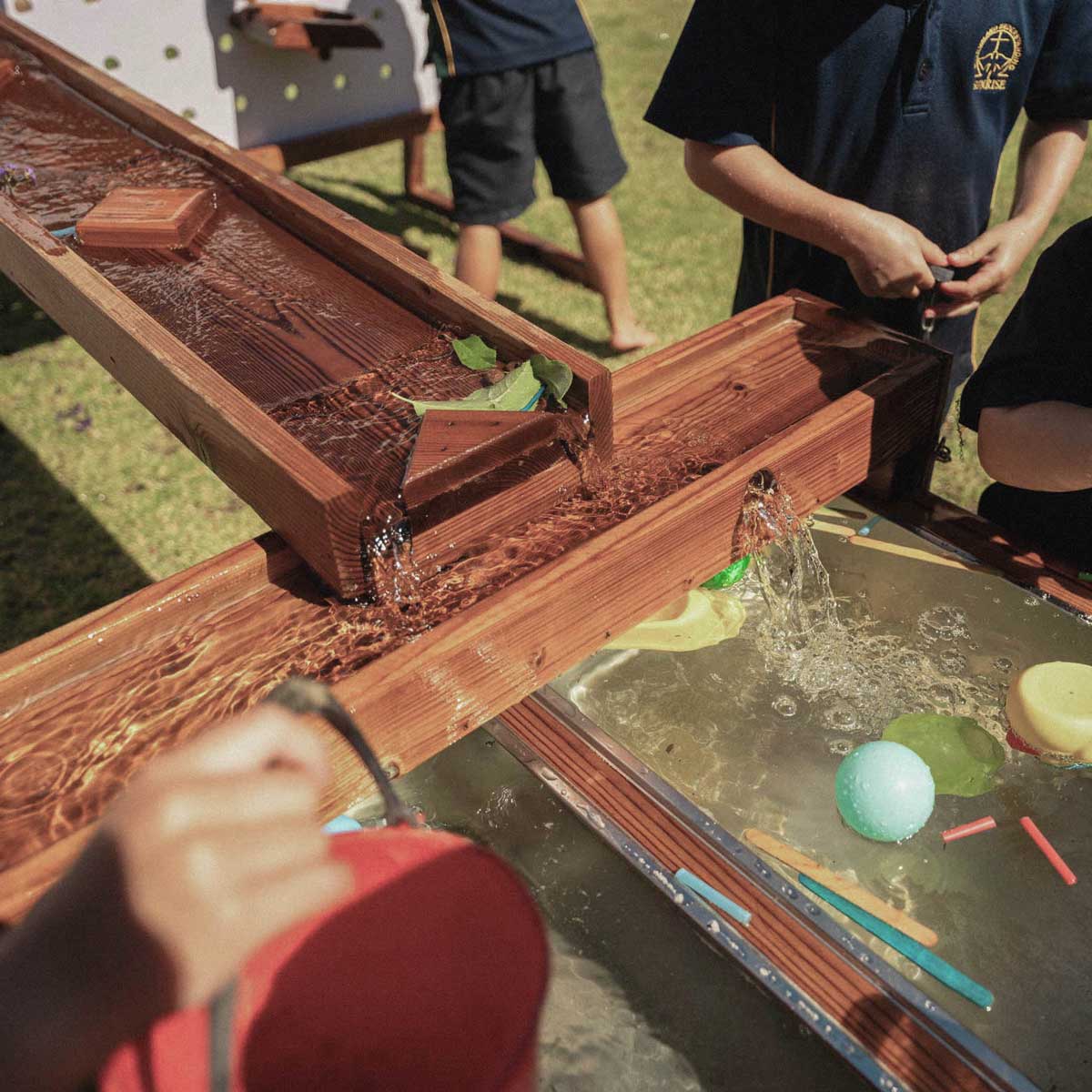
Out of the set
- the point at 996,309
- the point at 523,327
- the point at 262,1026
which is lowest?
the point at 996,309

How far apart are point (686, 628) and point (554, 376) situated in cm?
60

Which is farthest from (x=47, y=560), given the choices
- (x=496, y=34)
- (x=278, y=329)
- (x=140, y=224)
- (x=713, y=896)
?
(x=713, y=896)

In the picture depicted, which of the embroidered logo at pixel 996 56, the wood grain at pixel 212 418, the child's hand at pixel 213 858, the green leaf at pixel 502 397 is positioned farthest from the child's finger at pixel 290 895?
the embroidered logo at pixel 996 56

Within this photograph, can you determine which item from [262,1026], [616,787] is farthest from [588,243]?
[262,1026]

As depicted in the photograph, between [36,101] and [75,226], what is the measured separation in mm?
1131

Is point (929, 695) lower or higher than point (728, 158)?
lower

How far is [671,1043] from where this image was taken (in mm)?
1256

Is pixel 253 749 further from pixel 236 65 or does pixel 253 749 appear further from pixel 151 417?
pixel 236 65

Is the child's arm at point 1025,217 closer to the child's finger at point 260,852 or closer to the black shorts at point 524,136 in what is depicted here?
the child's finger at point 260,852

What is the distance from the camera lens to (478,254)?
390 centimetres

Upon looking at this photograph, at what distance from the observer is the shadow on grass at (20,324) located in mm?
4410

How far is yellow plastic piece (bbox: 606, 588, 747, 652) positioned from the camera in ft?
5.72

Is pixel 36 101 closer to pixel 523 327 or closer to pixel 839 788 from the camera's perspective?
pixel 523 327

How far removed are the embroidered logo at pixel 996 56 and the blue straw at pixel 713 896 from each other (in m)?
1.66
